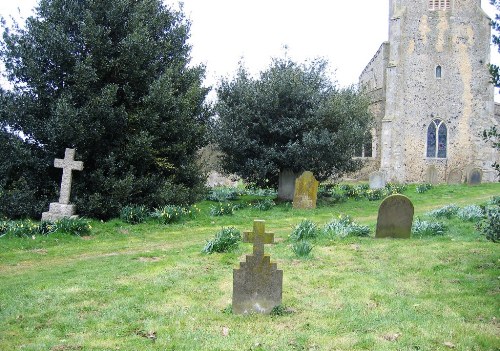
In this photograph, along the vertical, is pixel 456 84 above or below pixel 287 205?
above

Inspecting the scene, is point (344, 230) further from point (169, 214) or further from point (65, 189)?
point (65, 189)

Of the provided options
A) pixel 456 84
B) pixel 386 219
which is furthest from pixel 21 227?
pixel 456 84

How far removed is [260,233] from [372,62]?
1420 inches

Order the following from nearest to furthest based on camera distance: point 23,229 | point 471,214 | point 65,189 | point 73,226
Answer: point 23,229 → point 73,226 → point 471,214 → point 65,189

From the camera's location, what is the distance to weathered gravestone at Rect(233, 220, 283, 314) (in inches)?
251

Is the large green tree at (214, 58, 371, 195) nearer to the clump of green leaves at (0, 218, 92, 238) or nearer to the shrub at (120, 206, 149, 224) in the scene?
the shrub at (120, 206, 149, 224)

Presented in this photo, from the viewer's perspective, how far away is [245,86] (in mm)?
20344

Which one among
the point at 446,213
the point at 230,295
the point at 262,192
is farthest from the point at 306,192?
the point at 230,295

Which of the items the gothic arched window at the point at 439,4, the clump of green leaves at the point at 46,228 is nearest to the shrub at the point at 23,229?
the clump of green leaves at the point at 46,228

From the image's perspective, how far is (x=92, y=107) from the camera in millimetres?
14914

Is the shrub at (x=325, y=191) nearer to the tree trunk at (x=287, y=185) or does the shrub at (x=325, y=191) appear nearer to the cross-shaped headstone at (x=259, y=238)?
the tree trunk at (x=287, y=185)

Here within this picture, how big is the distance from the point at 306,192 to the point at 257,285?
12258 millimetres

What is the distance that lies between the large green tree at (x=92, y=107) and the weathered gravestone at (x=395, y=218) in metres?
7.09

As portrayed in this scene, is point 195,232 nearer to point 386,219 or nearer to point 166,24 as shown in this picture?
point 386,219
